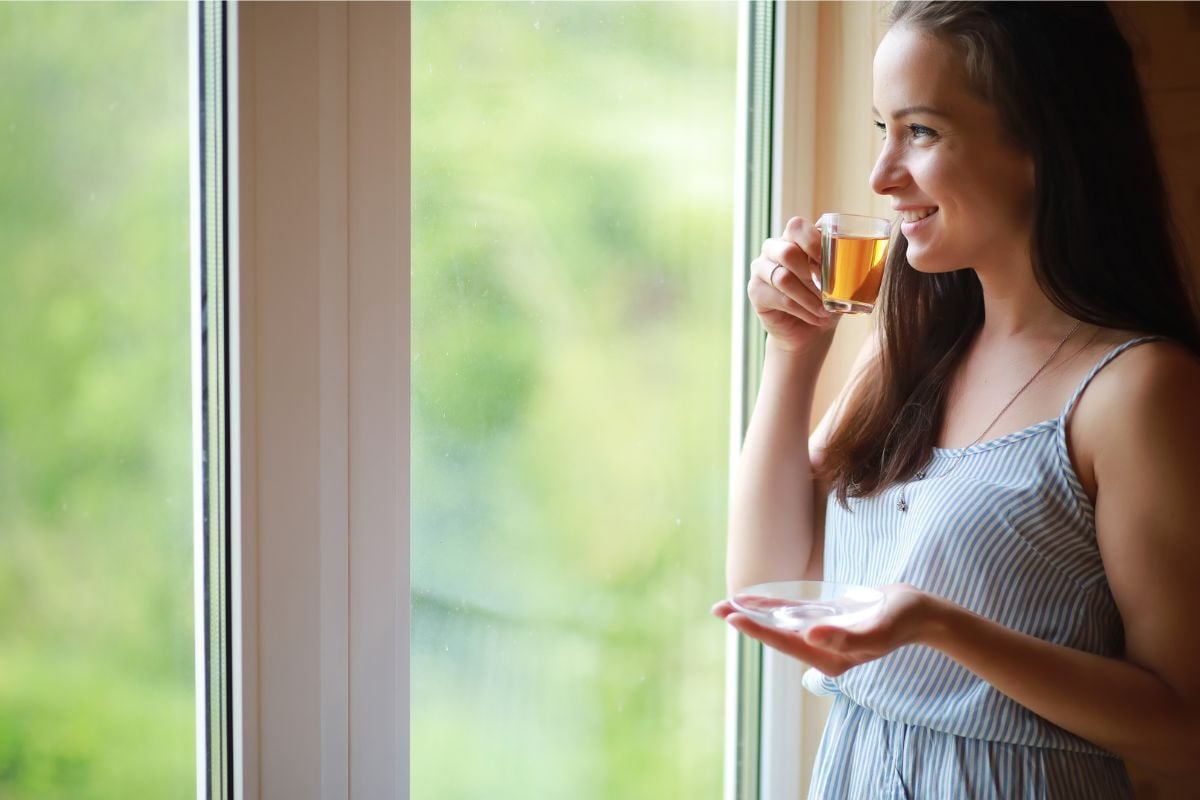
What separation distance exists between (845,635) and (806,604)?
121 mm

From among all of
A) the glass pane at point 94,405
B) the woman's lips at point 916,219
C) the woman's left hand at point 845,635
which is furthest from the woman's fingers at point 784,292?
the glass pane at point 94,405

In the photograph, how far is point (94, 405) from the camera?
1271 mm

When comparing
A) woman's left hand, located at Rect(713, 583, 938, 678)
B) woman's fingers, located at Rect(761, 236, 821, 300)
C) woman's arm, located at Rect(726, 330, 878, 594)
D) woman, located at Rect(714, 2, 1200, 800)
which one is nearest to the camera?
woman's left hand, located at Rect(713, 583, 938, 678)

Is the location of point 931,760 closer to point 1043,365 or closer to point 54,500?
point 1043,365

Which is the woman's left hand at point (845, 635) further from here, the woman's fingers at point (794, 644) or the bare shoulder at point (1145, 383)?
the bare shoulder at point (1145, 383)

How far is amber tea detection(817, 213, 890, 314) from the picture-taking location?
120 centimetres

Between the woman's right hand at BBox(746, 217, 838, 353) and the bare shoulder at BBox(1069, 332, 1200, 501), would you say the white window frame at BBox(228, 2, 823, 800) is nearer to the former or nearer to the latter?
the woman's right hand at BBox(746, 217, 838, 353)

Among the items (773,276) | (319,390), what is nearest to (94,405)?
(319,390)

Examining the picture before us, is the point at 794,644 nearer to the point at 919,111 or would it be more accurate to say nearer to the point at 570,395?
the point at 919,111

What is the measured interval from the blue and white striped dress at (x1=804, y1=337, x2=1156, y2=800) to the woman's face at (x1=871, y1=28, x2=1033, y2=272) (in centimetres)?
19

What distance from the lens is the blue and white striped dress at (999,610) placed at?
1132 millimetres

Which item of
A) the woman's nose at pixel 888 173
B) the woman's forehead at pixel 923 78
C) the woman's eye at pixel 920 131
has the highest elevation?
the woman's forehead at pixel 923 78

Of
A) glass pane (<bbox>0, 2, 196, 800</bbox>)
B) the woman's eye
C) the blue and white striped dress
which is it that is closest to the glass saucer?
the blue and white striped dress

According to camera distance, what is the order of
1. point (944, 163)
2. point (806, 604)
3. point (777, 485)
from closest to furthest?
point (806, 604) → point (944, 163) → point (777, 485)
